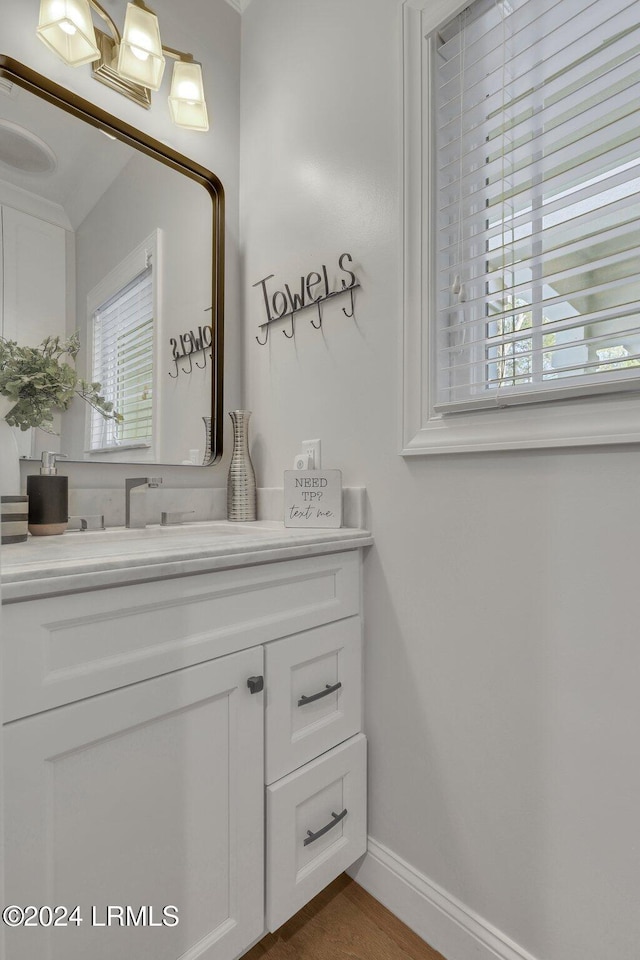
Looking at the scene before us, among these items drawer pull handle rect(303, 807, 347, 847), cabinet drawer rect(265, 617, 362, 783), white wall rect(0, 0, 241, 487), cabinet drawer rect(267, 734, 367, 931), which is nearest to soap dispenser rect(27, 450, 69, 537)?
white wall rect(0, 0, 241, 487)

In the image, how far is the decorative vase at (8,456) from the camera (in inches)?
42.4

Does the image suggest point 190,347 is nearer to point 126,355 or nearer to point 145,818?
→ point 126,355

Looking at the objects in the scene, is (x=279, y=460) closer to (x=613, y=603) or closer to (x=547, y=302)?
(x=547, y=302)

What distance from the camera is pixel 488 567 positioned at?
994 millimetres

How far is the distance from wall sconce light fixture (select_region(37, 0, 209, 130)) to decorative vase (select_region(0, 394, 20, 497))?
90cm

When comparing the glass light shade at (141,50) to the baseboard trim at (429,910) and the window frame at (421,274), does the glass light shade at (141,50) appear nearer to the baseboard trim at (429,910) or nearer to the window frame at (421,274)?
the window frame at (421,274)

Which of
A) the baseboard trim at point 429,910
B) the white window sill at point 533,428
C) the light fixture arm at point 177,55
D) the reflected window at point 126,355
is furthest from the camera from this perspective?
the light fixture arm at point 177,55

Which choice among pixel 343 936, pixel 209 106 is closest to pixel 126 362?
pixel 209 106

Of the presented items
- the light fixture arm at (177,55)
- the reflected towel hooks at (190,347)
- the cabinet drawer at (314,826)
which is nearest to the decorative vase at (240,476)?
the reflected towel hooks at (190,347)

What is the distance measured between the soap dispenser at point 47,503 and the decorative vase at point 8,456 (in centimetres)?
3

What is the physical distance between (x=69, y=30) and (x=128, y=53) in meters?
0.15

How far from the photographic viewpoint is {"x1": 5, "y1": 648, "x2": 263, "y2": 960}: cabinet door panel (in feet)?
2.23

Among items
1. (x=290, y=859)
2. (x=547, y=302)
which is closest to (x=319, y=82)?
(x=547, y=302)

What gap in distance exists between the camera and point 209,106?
1.60 metres
